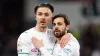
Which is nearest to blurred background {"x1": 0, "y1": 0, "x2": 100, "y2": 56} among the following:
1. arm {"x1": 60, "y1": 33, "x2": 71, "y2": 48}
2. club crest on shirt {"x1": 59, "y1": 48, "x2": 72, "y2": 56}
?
arm {"x1": 60, "y1": 33, "x2": 71, "y2": 48}

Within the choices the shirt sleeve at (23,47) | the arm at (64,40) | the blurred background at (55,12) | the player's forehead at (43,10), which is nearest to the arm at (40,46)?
the shirt sleeve at (23,47)

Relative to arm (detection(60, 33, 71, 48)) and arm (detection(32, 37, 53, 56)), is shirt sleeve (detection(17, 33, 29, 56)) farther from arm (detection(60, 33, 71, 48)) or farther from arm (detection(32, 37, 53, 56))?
arm (detection(60, 33, 71, 48))

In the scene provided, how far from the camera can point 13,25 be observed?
1410 centimetres

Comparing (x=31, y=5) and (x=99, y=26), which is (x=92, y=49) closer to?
(x=99, y=26)

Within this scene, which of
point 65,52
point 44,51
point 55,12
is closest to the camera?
point 65,52

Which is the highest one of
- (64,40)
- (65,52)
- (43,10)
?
(43,10)

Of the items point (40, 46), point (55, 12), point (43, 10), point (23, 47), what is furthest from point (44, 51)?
point (55, 12)

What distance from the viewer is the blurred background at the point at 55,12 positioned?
1354 centimetres

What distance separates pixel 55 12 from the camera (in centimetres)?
1431

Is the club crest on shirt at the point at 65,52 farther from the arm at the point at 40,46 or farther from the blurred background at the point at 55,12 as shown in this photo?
the blurred background at the point at 55,12

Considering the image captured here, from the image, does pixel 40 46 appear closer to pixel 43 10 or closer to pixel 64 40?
pixel 64 40

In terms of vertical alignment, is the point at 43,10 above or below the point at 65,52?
above

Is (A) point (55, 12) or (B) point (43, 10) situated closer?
(B) point (43, 10)

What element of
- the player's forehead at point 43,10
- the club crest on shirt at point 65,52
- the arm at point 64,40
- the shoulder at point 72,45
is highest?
the player's forehead at point 43,10
